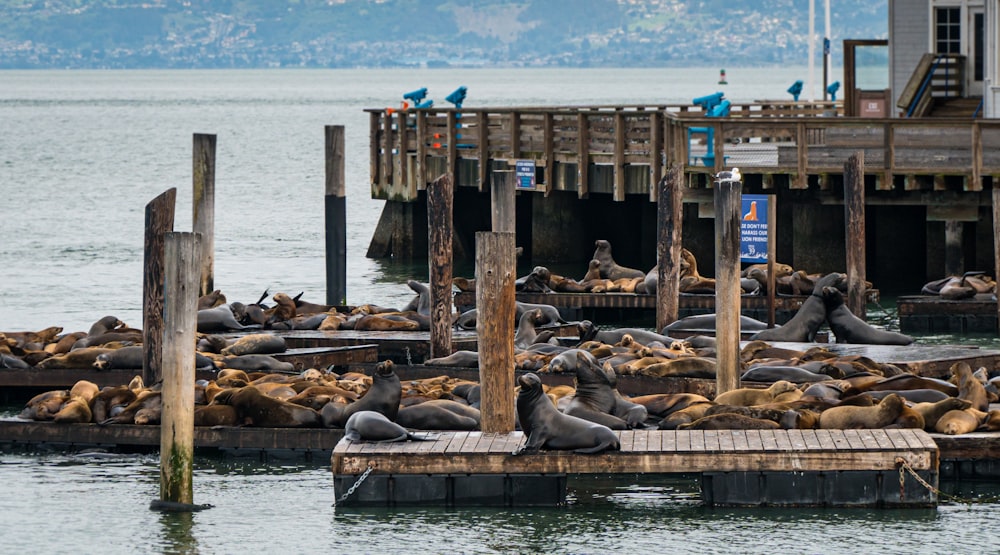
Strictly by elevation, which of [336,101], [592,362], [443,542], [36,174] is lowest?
[443,542]

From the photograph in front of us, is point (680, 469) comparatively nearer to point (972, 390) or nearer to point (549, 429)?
point (549, 429)

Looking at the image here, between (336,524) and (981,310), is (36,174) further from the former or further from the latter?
(336,524)

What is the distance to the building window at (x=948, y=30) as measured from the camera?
108 feet

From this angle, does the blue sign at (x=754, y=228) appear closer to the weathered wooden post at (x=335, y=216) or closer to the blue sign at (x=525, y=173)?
the weathered wooden post at (x=335, y=216)

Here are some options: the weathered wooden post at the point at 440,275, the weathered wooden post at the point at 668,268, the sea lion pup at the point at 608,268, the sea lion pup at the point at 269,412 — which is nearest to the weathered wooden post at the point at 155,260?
the sea lion pup at the point at 269,412

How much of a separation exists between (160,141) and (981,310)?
270 feet

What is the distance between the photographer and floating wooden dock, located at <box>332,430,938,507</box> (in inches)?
560

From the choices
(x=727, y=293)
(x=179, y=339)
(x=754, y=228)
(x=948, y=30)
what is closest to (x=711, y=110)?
(x=948, y=30)

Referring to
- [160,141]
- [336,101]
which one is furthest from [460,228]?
[336,101]

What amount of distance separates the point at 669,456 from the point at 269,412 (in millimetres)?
4106

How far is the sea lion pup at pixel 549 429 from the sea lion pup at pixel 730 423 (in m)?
1.22

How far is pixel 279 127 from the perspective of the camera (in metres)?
124

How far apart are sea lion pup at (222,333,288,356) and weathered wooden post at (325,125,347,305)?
6371mm

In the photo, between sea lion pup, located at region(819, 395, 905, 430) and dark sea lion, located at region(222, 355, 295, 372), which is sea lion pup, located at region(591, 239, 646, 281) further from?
sea lion pup, located at region(819, 395, 905, 430)
